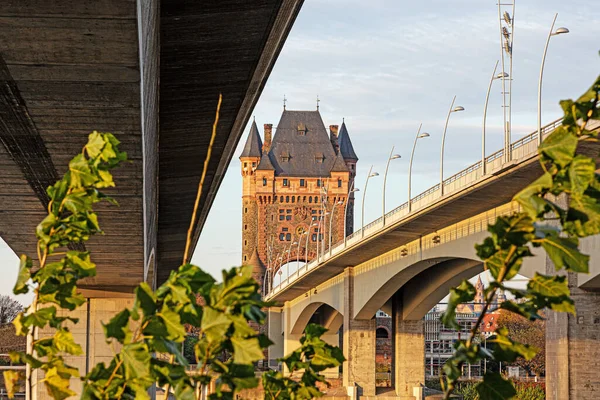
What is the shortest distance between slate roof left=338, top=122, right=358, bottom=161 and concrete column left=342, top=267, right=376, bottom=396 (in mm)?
100694

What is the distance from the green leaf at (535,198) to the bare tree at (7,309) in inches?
4092

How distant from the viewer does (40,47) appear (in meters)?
9.59

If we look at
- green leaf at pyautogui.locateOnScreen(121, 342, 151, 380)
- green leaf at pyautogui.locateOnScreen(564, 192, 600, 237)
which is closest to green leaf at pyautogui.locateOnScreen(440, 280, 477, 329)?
green leaf at pyautogui.locateOnScreen(564, 192, 600, 237)

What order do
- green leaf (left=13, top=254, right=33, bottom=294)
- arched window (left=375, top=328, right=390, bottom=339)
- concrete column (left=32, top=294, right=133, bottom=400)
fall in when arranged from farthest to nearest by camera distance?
arched window (left=375, top=328, right=390, bottom=339), concrete column (left=32, top=294, right=133, bottom=400), green leaf (left=13, top=254, right=33, bottom=294)

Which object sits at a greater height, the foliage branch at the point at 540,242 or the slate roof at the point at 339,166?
the slate roof at the point at 339,166

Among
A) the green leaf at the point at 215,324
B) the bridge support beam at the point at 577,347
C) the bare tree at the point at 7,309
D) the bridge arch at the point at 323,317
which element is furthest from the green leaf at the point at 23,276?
the bare tree at the point at 7,309

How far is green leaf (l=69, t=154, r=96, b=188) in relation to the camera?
167 inches

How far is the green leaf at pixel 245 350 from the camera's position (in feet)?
11.8

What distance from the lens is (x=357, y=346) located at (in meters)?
73.1

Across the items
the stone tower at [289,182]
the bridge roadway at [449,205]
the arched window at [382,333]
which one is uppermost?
the stone tower at [289,182]

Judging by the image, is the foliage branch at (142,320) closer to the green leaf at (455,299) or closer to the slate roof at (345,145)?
the green leaf at (455,299)

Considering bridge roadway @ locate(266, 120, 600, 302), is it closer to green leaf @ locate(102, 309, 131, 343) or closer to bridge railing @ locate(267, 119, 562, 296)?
bridge railing @ locate(267, 119, 562, 296)

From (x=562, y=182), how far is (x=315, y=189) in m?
168

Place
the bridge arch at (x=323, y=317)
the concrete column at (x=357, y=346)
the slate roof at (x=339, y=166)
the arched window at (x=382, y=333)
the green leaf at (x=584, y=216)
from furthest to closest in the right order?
the slate roof at (x=339, y=166) → the arched window at (x=382, y=333) → the bridge arch at (x=323, y=317) → the concrete column at (x=357, y=346) → the green leaf at (x=584, y=216)
